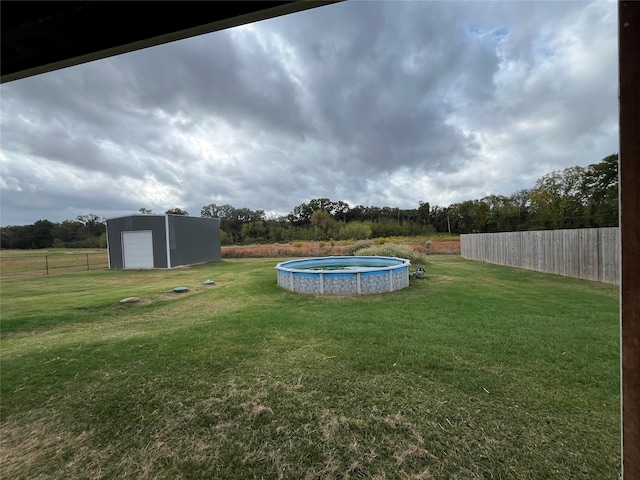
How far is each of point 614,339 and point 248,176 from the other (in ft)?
90.3

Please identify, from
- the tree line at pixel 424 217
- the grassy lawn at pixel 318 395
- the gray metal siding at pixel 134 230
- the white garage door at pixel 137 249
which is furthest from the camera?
the tree line at pixel 424 217

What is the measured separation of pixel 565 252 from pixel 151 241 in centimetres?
1869

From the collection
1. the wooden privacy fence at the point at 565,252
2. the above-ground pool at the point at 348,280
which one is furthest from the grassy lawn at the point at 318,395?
the wooden privacy fence at the point at 565,252

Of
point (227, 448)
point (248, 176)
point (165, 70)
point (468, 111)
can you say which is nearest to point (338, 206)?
point (248, 176)

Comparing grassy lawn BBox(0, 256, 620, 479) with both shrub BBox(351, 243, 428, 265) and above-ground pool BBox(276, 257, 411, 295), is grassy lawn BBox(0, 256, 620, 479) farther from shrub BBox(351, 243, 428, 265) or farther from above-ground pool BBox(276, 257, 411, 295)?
shrub BBox(351, 243, 428, 265)

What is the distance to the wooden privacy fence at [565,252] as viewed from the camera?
7.27 meters

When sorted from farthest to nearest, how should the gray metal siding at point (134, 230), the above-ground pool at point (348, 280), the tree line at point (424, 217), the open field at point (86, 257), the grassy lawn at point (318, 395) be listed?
the tree line at point (424, 217), the gray metal siding at point (134, 230), the open field at point (86, 257), the above-ground pool at point (348, 280), the grassy lawn at point (318, 395)

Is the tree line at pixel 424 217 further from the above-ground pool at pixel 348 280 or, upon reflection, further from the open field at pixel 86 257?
the above-ground pool at pixel 348 280

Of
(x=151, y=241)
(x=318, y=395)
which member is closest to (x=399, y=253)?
(x=318, y=395)

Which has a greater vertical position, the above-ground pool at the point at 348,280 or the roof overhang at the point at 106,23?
the roof overhang at the point at 106,23

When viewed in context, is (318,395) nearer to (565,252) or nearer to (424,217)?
(565,252)

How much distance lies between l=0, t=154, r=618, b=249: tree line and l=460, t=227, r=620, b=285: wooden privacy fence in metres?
3.10

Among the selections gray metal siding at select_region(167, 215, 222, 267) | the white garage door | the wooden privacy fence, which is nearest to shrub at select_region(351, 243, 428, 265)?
the wooden privacy fence

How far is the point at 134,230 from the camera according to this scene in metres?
15.6
